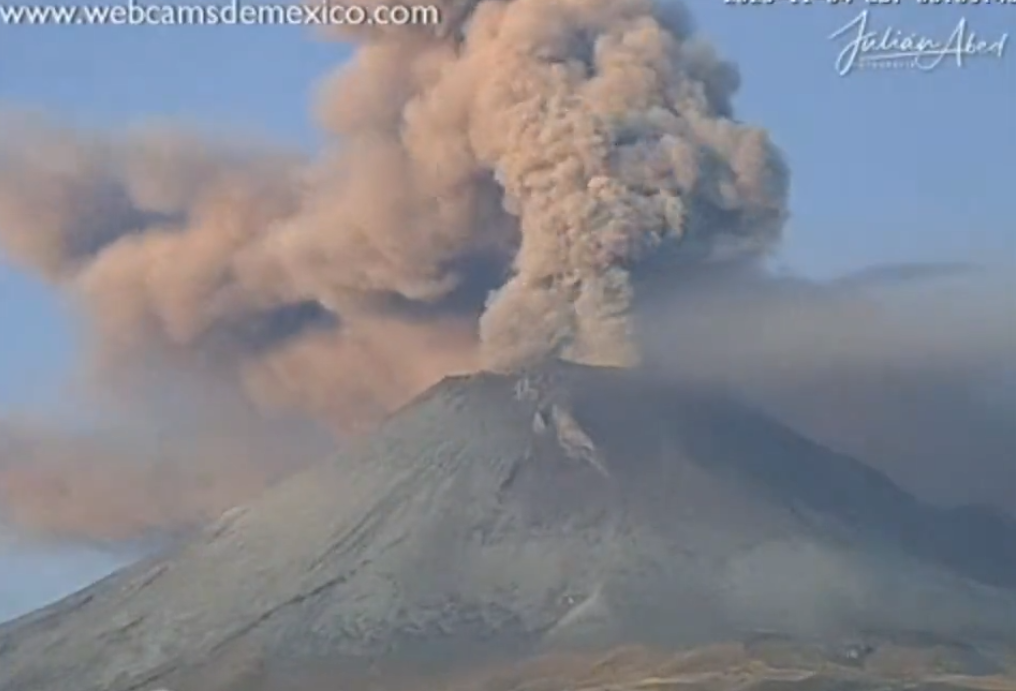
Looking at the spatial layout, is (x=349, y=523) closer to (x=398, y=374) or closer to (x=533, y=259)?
(x=398, y=374)

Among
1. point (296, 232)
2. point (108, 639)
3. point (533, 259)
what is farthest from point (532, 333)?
point (108, 639)

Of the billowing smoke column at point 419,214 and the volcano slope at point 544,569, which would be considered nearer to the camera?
the volcano slope at point 544,569

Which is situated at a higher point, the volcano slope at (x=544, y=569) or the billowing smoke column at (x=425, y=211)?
the billowing smoke column at (x=425, y=211)
